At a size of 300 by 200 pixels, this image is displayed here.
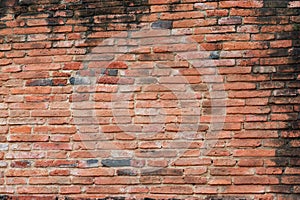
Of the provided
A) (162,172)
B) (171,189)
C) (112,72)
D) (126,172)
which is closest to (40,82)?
(112,72)

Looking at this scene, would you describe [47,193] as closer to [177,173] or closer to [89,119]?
[89,119]

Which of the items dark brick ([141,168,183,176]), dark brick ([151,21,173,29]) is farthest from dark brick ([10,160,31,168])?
dark brick ([151,21,173,29])

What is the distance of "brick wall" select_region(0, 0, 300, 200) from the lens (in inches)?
138

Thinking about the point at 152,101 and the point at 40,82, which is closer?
the point at 152,101

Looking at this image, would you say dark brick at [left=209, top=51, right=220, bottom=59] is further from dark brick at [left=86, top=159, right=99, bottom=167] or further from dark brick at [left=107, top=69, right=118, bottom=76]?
dark brick at [left=86, top=159, right=99, bottom=167]

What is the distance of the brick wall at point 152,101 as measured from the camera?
11.5 feet

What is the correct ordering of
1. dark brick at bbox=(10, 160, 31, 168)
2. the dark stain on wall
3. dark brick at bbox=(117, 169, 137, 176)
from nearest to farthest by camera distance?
the dark stain on wall, dark brick at bbox=(117, 169, 137, 176), dark brick at bbox=(10, 160, 31, 168)

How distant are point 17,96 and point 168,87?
1185mm

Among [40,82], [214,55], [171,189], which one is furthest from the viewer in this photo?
[40,82]

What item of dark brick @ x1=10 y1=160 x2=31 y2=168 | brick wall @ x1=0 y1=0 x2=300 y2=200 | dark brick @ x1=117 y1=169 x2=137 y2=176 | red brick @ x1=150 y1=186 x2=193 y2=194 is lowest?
red brick @ x1=150 y1=186 x2=193 y2=194

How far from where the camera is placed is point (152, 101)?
364cm

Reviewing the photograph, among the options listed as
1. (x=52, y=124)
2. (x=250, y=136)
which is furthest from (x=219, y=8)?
(x=52, y=124)

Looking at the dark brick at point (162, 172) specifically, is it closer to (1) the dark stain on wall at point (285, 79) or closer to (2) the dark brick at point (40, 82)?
(1) the dark stain on wall at point (285, 79)

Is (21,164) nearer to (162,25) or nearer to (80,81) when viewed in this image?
(80,81)
